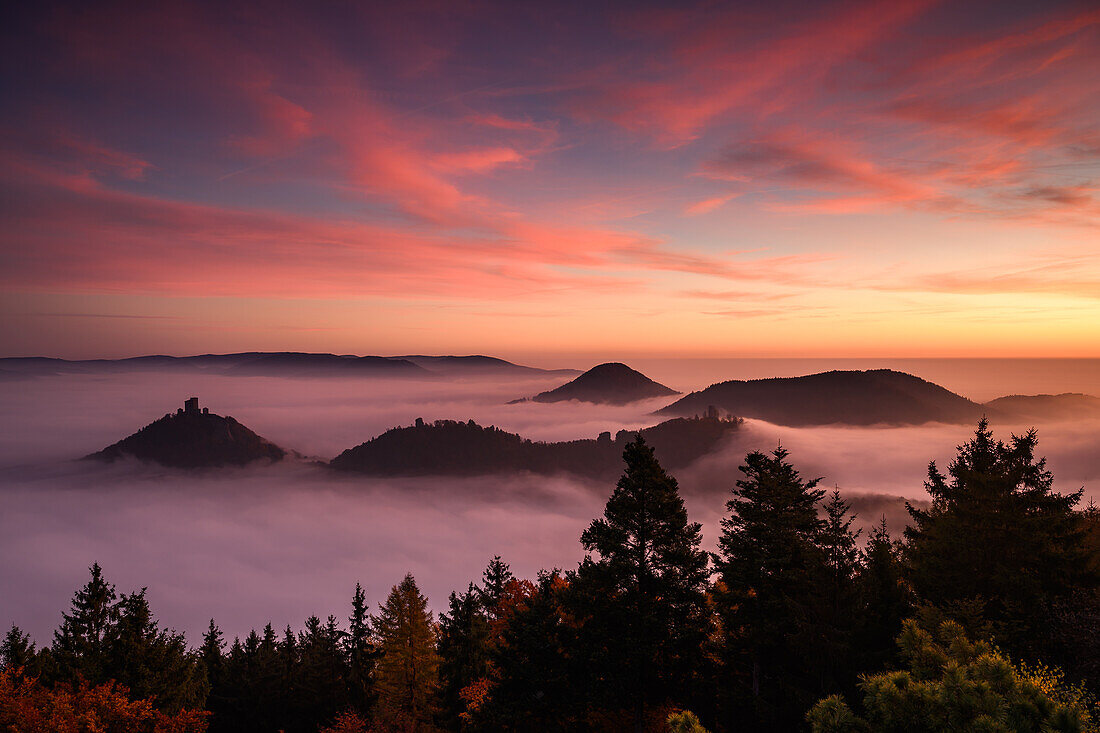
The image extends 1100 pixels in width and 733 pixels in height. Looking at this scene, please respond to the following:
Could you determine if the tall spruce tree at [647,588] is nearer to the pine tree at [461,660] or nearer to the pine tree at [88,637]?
the pine tree at [461,660]

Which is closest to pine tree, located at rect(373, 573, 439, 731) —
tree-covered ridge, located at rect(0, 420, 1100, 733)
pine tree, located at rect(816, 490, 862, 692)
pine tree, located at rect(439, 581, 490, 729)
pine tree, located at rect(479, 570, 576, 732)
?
pine tree, located at rect(439, 581, 490, 729)

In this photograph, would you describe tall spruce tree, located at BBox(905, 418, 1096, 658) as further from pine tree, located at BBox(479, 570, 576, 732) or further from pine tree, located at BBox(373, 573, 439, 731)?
pine tree, located at BBox(373, 573, 439, 731)

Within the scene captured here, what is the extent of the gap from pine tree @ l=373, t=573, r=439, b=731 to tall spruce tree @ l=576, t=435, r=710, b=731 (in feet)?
73.5

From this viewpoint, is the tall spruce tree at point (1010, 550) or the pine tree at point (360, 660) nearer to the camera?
the tall spruce tree at point (1010, 550)

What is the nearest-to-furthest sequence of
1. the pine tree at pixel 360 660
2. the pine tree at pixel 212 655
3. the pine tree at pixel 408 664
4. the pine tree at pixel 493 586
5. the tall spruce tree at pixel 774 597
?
the tall spruce tree at pixel 774 597 < the pine tree at pixel 408 664 < the pine tree at pixel 493 586 < the pine tree at pixel 360 660 < the pine tree at pixel 212 655

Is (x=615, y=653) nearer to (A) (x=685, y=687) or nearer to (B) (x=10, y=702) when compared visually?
(A) (x=685, y=687)

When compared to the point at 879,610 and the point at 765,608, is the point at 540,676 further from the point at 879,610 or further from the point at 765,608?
the point at 879,610

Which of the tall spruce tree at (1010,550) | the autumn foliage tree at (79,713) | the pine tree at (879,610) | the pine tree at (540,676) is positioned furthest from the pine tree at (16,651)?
the tall spruce tree at (1010,550)

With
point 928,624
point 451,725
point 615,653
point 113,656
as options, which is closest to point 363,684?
point 451,725

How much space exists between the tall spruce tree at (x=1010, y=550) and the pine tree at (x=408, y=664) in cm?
3319

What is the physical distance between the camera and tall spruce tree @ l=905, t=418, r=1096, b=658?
70.4 feet

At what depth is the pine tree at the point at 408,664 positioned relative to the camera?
4138 cm

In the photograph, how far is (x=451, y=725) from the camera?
119 ft

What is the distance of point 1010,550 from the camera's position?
23125 millimetres
